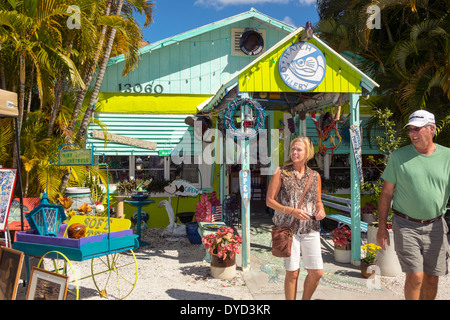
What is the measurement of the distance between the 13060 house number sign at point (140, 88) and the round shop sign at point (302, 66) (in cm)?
471

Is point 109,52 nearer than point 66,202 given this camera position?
No

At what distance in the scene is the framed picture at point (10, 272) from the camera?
3334mm

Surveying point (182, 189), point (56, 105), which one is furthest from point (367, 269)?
point (56, 105)

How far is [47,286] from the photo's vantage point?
3268 mm

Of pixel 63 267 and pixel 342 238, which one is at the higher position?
pixel 342 238

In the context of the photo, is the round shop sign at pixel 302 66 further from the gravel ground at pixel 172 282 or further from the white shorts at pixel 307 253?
the gravel ground at pixel 172 282

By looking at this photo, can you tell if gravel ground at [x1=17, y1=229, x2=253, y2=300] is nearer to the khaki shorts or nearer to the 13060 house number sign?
the khaki shorts

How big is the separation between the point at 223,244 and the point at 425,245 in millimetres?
2791

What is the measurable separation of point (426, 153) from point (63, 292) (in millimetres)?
3488

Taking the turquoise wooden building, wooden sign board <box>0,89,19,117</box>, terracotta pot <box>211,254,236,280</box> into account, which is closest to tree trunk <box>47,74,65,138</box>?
the turquoise wooden building

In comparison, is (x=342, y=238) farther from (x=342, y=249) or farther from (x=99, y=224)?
(x=99, y=224)

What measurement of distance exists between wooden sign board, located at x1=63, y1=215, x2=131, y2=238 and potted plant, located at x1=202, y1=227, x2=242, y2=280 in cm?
132

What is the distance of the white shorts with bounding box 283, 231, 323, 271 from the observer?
3.56 metres

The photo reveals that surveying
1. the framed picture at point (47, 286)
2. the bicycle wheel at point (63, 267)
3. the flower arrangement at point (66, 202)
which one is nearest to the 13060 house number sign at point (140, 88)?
the flower arrangement at point (66, 202)
